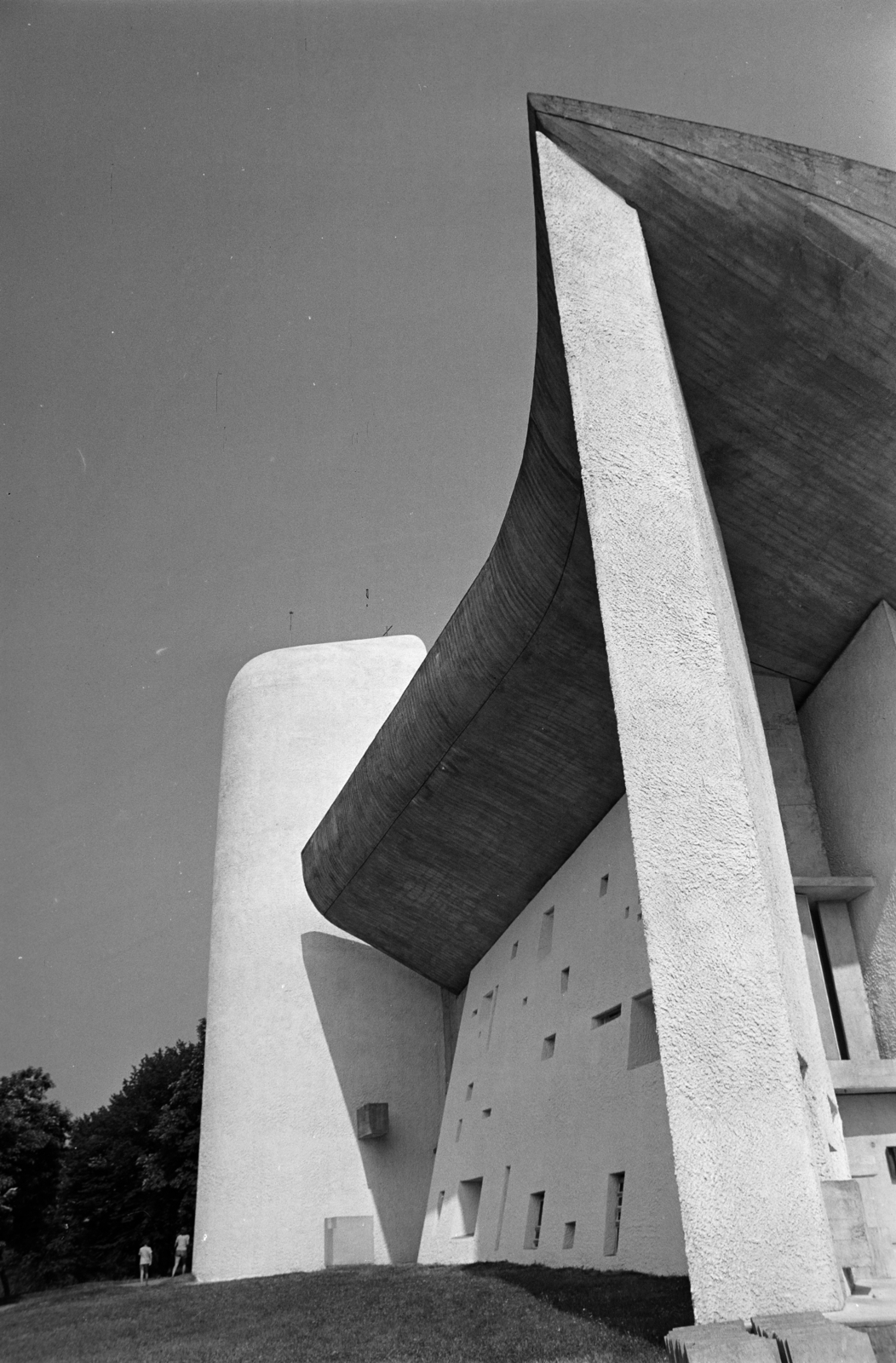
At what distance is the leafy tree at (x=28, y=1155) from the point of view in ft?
76.7

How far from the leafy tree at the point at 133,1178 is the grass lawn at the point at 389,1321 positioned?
14.6m

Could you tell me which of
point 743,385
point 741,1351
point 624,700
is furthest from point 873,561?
point 741,1351

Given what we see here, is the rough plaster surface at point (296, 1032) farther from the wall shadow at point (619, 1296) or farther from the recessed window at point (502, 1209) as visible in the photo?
the wall shadow at point (619, 1296)

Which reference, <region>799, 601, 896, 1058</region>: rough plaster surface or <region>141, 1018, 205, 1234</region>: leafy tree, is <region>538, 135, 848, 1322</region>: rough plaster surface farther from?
<region>141, 1018, 205, 1234</region>: leafy tree

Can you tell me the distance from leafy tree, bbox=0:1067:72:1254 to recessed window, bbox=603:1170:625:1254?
17.2m

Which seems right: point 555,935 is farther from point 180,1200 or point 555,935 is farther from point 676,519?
point 180,1200

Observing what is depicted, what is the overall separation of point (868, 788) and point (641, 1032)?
10.2 feet

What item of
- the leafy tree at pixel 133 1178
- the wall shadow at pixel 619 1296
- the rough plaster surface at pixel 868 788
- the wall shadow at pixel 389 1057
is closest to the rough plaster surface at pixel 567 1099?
the wall shadow at pixel 619 1296

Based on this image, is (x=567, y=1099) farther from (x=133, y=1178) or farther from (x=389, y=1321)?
(x=133, y=1178)

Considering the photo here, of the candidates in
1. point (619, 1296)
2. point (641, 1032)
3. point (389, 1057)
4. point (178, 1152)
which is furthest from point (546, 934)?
point (178, 1152)

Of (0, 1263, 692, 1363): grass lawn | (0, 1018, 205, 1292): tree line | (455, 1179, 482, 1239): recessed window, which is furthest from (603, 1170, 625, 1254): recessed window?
(0, 1018, 205, 1292): tree line

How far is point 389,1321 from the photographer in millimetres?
7930

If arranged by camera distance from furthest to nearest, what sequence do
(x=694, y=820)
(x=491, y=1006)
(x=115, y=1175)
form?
(x=115, y=1175) < (x=491, y=1006) < (x=694, y=820)

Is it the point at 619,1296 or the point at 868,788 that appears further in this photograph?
the point at 868,788
